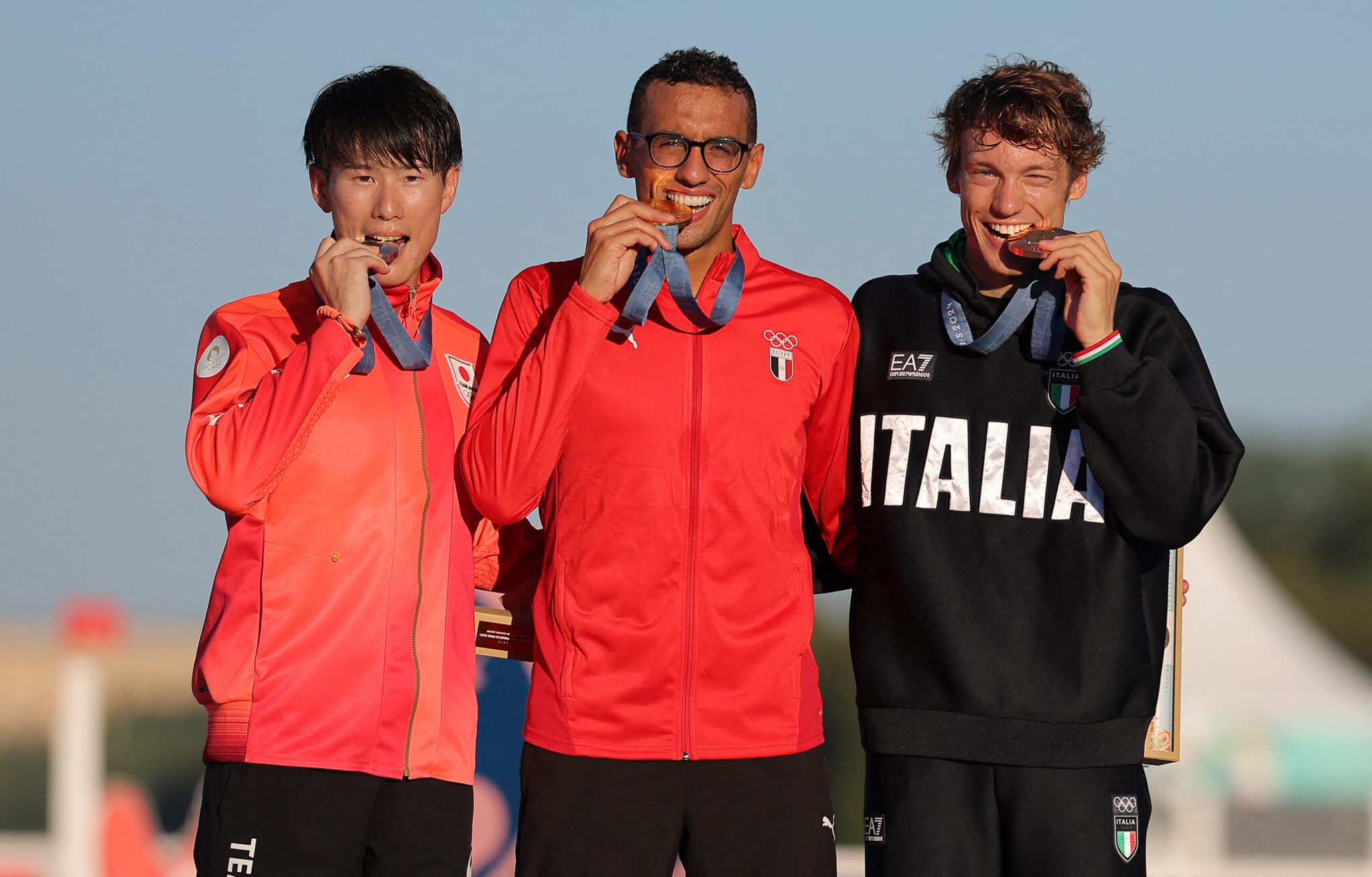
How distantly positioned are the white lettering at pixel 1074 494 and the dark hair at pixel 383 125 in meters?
1.89

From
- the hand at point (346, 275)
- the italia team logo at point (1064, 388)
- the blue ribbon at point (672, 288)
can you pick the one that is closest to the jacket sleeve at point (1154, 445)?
the italia team logo at point (1064, 388)

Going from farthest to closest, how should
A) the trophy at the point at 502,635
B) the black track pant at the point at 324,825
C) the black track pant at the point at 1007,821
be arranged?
the trophy at the point at 502,635
the black track pant at the point at 1007,821
the black track pant at the point at 324,825

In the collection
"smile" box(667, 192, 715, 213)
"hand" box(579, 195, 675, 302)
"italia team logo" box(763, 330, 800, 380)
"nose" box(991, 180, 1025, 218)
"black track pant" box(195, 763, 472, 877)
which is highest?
"nose" box(991, 180, 1025, 218)

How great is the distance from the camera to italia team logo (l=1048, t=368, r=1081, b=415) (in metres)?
3.93

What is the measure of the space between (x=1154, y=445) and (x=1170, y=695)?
0.80 metres

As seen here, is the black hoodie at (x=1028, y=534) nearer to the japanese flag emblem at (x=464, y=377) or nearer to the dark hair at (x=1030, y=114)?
the dark hair at (x=1030, y=114)

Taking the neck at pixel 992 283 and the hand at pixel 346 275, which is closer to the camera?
the hand at pixel 346 275

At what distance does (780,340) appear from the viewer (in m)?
3.96

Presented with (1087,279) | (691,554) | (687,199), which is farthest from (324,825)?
(1087,279)

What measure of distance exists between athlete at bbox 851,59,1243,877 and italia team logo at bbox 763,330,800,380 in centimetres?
28

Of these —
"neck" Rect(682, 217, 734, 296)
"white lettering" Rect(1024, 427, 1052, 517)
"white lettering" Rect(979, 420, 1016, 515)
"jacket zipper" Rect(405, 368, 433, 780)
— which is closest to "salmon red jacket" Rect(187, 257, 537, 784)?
"jacket zipper" Rect(405, 368, 433, 780)

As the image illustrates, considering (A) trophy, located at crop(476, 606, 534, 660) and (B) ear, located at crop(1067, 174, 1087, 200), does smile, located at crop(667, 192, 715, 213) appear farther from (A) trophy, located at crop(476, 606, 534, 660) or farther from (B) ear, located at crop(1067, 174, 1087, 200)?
(A) trophy, located at crop(476, 606, 534, 660)

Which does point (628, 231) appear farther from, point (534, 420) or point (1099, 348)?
point (1099, 348)

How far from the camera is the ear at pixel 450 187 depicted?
13.4ft
